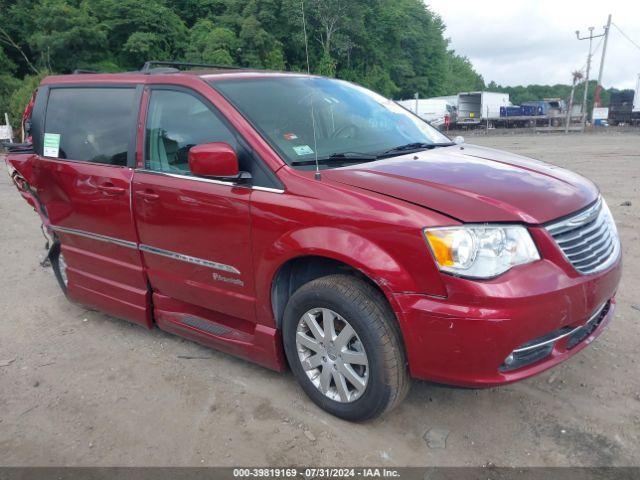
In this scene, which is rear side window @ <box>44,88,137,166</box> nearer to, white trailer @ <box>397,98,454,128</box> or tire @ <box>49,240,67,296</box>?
tire @ <box>49,240,67,296</box>

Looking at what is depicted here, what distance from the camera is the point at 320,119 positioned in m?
3.42

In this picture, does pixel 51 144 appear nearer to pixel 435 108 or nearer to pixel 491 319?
pixel 491 319

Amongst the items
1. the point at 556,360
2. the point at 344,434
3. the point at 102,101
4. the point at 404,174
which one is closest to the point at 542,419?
the point at 556,360

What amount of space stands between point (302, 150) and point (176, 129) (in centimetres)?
92

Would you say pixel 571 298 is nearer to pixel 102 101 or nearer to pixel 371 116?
pixel 371 116

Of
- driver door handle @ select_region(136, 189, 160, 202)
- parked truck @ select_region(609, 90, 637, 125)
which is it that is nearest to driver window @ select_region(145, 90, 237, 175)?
driver door handle @ select_region(136, 189, 160, 202)

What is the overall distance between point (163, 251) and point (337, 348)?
1.40m

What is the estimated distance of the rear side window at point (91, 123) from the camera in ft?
12.2

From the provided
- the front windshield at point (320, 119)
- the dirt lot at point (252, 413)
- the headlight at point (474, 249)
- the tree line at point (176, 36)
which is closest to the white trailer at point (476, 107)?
the tree line at point (176, 36)

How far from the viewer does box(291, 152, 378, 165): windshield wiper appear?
9.84 ft

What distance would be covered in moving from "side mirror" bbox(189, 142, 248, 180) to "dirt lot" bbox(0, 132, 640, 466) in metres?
1.36

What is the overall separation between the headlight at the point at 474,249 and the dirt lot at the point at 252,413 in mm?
958

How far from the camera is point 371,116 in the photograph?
374 cm

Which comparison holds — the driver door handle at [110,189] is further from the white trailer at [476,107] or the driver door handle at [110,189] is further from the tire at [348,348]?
the white trailer at [476,107]
